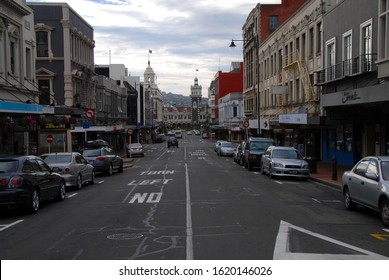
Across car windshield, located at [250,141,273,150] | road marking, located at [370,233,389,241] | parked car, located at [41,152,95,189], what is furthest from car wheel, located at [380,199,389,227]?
car windshield, located at [250,141,273,150]

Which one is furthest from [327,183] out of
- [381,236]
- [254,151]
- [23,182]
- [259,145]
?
[23,182]

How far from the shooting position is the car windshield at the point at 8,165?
517 inches

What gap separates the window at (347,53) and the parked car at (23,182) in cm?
1694

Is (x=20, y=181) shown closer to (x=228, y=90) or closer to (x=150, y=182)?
(x=150, y=182)

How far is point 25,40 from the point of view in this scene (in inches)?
1224

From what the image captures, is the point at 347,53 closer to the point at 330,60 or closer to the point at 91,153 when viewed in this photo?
the point at 330,60

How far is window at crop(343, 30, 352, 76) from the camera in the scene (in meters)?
25.8

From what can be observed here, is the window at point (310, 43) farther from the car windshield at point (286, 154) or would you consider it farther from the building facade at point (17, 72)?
the building facade at point (17, 72)

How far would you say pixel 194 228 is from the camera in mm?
10711

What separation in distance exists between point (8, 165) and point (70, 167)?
6.21m

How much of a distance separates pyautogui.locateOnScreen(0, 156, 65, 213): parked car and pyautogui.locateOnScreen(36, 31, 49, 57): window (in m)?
31.3

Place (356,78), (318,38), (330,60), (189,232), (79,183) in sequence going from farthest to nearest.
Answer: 1. (318,38)
2. (330,60)
3. (356,78)
4. (79,183)
5. (189,232)

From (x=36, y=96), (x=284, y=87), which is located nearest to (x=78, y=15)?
(x=36, y=96)

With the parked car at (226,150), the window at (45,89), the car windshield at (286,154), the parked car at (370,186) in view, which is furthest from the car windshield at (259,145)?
the parked car at (226,150)
